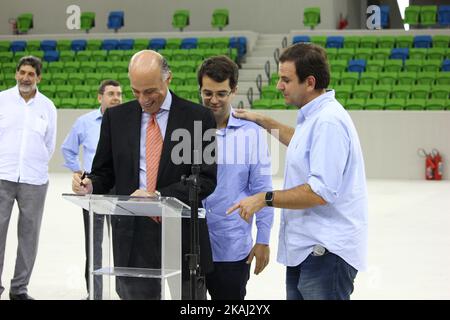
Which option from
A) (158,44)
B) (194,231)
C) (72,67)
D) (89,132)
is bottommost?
(72,67)

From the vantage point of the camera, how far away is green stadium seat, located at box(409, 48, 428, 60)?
59.0 feet

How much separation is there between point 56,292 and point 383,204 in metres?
6.13

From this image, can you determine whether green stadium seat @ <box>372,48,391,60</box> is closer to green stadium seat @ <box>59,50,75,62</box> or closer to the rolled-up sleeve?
green stadium seat @ <box>59,50,75,62</box>

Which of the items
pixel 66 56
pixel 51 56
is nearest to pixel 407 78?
pixel 66 56

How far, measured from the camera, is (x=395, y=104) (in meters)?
15.5

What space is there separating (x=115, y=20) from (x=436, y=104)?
9770mm

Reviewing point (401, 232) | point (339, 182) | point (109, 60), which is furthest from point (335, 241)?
point (109, 60)

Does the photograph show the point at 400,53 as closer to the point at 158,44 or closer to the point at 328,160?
the point at 158,44

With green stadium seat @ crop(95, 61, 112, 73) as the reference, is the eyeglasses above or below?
above

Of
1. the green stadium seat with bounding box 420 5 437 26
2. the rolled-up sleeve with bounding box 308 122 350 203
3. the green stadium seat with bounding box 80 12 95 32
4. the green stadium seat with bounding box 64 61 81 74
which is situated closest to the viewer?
the rolled-up sleeve with bounding box 308 122 350 203

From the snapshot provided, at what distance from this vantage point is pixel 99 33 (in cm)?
Answer: 2219

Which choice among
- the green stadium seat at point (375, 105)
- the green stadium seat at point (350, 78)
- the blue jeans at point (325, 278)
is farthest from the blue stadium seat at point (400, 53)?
the blue jeans at point (325, 278)

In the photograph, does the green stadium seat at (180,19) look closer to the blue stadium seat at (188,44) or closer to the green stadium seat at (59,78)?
the blue stadium seat at (188,44)

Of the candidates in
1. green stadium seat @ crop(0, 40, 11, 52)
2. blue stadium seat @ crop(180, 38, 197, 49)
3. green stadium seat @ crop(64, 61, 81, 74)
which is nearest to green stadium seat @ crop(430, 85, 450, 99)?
blue stadium seat @ crop(180, 38, 197, 49)
